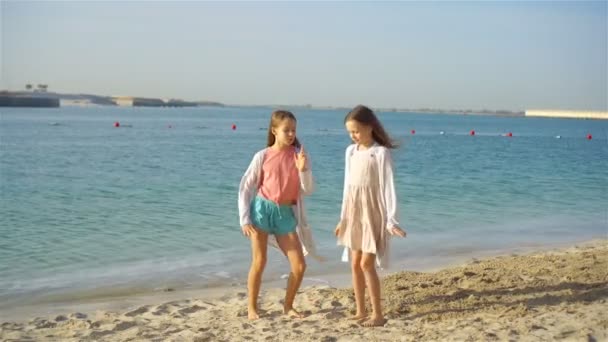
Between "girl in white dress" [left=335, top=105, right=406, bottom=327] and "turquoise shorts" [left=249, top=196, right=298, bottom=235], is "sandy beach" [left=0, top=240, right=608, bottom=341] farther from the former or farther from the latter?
"turquoise shorts" [left=249, top=196, right=298, bottom=235]

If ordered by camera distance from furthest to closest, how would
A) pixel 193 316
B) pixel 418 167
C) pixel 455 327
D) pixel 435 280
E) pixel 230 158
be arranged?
pixel 230 158, pixel 418 167, pixel 435 280, pixel 193 316, pixel 455 327

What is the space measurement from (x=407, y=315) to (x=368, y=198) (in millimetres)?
1126

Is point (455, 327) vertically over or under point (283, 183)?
under

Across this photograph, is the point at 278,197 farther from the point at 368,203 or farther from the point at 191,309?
the point at 191,309

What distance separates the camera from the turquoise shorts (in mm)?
5496

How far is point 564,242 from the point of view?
10891 millimetres

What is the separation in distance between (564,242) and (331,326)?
266 inches

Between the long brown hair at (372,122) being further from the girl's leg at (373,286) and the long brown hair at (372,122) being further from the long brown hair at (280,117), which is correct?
the girl's leg at (373,286)

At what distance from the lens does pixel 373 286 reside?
5340 mm

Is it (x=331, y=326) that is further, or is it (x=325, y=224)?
(x=325, y=224)

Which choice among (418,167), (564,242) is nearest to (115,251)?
(564,242)

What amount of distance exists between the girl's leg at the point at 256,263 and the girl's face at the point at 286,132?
76cm

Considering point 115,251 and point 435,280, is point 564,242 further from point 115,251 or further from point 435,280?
point 115,251

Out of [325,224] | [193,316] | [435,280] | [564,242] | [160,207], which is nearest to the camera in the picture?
[193,316]
